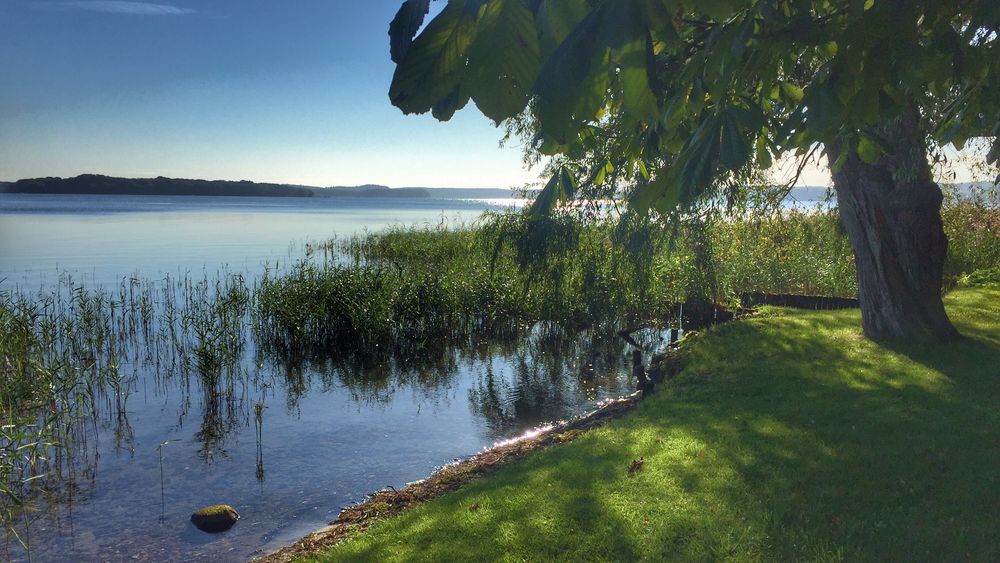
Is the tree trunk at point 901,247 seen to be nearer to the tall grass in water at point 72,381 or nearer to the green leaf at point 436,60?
the green leaf at point 436,60

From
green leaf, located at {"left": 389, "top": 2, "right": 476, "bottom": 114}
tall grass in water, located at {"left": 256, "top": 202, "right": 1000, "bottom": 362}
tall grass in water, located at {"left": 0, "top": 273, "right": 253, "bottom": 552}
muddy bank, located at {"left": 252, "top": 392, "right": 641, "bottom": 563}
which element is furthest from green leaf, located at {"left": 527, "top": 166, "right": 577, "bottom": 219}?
tall grass in water, located at {"left": 256, "top": 202, "right": 1000, "bottom": 362}

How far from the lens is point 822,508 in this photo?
15.7 feet

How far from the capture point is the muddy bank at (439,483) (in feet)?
20.6

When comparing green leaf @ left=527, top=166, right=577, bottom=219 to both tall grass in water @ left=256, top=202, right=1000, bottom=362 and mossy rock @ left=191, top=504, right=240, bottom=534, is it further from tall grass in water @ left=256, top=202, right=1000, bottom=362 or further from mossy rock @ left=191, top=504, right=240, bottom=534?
tall grass in water @ left=256, top=202, right=1000, bottom=362

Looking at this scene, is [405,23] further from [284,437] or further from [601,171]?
[284,437]

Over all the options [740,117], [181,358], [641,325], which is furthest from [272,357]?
[740,117]

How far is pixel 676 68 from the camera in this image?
3.55 m

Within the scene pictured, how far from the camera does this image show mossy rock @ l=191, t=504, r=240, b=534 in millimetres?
6910

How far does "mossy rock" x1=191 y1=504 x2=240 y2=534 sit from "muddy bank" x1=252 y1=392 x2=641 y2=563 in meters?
0.90

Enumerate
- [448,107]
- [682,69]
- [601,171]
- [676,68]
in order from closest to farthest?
1. [448,107]
2. [682,69]
3. [676,68]
4. [601,171]

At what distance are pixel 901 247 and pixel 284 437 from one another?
29.7 feet

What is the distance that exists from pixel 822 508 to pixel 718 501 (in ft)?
2.33

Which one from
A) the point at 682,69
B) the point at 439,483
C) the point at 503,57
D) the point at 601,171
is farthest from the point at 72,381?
the point at 503,57

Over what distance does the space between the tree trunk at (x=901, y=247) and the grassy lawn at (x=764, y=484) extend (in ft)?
3.74
